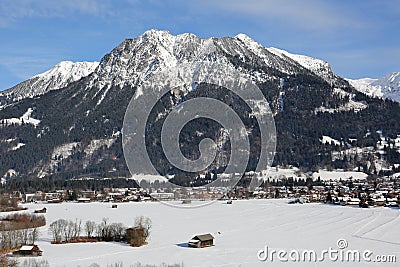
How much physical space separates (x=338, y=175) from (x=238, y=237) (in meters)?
102

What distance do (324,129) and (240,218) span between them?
409 ft

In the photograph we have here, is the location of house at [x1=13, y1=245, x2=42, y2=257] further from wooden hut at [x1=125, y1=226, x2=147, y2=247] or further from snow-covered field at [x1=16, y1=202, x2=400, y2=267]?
wooden hut at [x1=125, y1=226, x2=147, y2=247]

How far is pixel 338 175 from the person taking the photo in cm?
14025

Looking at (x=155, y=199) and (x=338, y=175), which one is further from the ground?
(x=338, y=175)

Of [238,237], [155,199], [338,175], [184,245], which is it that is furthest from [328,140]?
[184,245]

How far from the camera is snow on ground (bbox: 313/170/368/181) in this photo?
136 metres

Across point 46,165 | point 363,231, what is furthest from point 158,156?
point 363,231

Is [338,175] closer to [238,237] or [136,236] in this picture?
[238,237]

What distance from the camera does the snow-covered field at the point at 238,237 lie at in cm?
3522

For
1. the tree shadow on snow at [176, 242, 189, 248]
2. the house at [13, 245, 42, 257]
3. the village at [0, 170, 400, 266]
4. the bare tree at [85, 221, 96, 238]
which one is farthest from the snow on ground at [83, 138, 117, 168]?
the house at [13, 245, 42, 257]

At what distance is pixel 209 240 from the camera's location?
1619 inches

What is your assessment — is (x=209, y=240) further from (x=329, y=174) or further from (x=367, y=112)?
(x=367, y=112)

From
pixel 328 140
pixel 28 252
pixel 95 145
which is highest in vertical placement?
pixel 328 140

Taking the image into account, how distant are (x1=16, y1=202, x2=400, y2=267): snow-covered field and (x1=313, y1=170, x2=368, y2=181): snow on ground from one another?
69.7m
